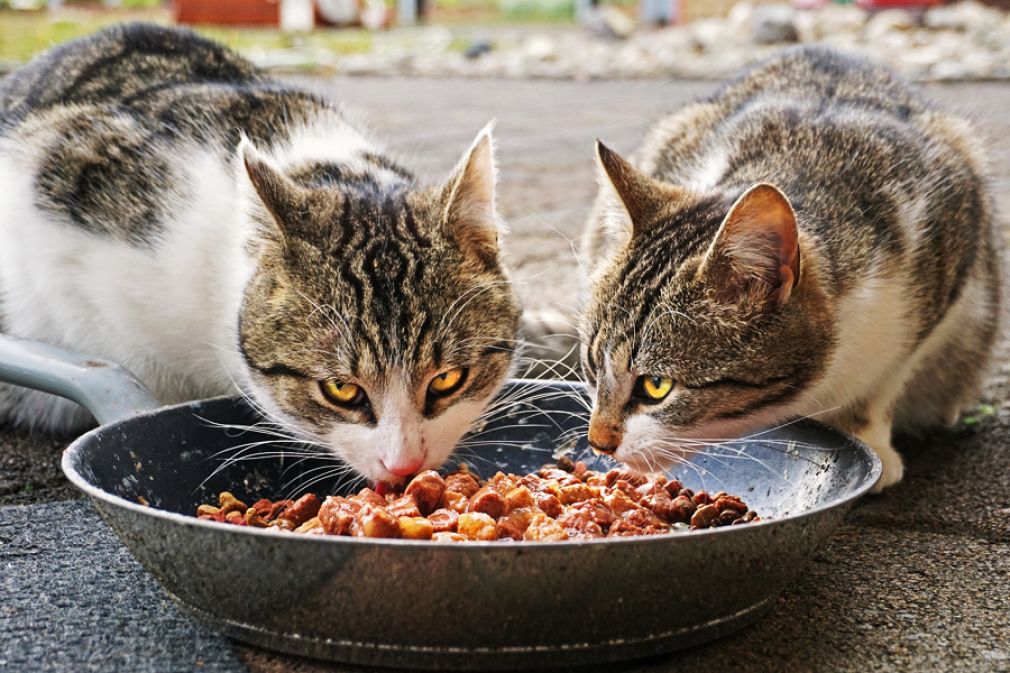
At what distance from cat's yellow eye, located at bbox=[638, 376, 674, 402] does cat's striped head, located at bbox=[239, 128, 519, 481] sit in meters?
0.30

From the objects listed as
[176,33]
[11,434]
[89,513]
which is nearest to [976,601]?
[89,513]

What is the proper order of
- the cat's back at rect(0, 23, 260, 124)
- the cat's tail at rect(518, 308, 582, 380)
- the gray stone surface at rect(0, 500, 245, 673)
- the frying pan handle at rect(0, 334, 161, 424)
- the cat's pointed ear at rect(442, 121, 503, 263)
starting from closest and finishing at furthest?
the gray stone surface at rect(0, 500, 245, 673), the frying pan handle at rect(0, 334, 161, 424), the cat's pointed ear at rect(442, 121, 503, 263), the cat's tail at rect(518, 308, 582, 380), the cat's back at rect(0, 23, 260, 124)

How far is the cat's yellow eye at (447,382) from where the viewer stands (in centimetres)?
203

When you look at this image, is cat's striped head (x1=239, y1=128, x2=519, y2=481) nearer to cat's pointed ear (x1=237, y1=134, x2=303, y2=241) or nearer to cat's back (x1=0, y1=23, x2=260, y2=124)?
cat's pointed ear (x1=237, y1=134, x2=303, y2=241)

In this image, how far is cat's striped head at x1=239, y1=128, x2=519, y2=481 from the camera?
6.44 ft

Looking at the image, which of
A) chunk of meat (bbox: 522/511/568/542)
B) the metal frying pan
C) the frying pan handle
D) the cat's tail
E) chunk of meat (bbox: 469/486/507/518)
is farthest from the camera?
the cat's tail

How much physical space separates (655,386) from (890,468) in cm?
68

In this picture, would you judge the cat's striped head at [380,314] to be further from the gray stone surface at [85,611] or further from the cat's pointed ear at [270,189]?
the gray stone surface at [85,611]

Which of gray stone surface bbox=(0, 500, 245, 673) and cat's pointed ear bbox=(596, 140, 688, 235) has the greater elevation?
cat's pointed ear bbox=(596, 140, 688, 235)

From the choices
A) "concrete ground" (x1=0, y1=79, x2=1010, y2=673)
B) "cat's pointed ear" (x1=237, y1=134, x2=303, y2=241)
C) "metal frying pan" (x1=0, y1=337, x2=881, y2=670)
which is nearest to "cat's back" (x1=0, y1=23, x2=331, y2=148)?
"cat's pointed ear" (x1=237, y1=134, x2=303, y2=241)

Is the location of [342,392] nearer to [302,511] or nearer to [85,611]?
[302,511]

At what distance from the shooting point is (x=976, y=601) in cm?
173

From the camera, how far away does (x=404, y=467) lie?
1886 mm

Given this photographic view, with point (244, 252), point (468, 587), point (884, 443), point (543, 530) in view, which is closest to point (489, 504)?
point (543, 530)
